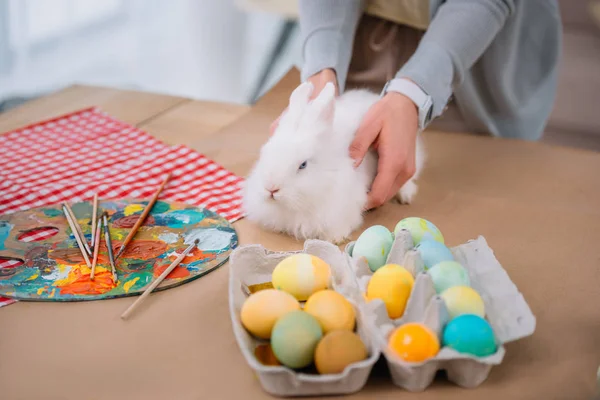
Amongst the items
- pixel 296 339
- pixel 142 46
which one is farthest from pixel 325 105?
pixel 142 46

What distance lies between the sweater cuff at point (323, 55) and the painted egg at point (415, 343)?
804 millimetres

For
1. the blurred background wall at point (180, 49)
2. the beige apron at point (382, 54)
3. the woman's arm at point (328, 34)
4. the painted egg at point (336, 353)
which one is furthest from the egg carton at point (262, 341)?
the blurred background wall at point (180, 49)

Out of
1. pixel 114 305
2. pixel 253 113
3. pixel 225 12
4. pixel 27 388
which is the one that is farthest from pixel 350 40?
pixel 225 12

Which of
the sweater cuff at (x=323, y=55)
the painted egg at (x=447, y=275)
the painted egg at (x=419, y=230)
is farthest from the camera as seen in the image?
the sweater cuff at (x=323, y=55)

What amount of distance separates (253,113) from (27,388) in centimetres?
109

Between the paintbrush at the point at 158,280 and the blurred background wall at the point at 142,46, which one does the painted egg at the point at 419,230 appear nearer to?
the paintbrush at the point at 158,280

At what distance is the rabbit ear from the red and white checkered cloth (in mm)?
261

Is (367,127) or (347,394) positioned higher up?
(367,127)

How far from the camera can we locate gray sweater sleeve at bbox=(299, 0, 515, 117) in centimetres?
130

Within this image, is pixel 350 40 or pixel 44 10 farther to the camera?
pixel 44 10

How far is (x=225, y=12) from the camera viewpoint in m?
2.66

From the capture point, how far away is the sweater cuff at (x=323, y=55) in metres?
1.42

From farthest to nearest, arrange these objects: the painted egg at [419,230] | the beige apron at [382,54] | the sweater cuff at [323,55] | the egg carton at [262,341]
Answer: the beige apron at [382,54], the sweater cuff at [323,55], the painted egg at [419,230], the egg carton at [262,341]

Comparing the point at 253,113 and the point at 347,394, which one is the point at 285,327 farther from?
the point at 253,113
